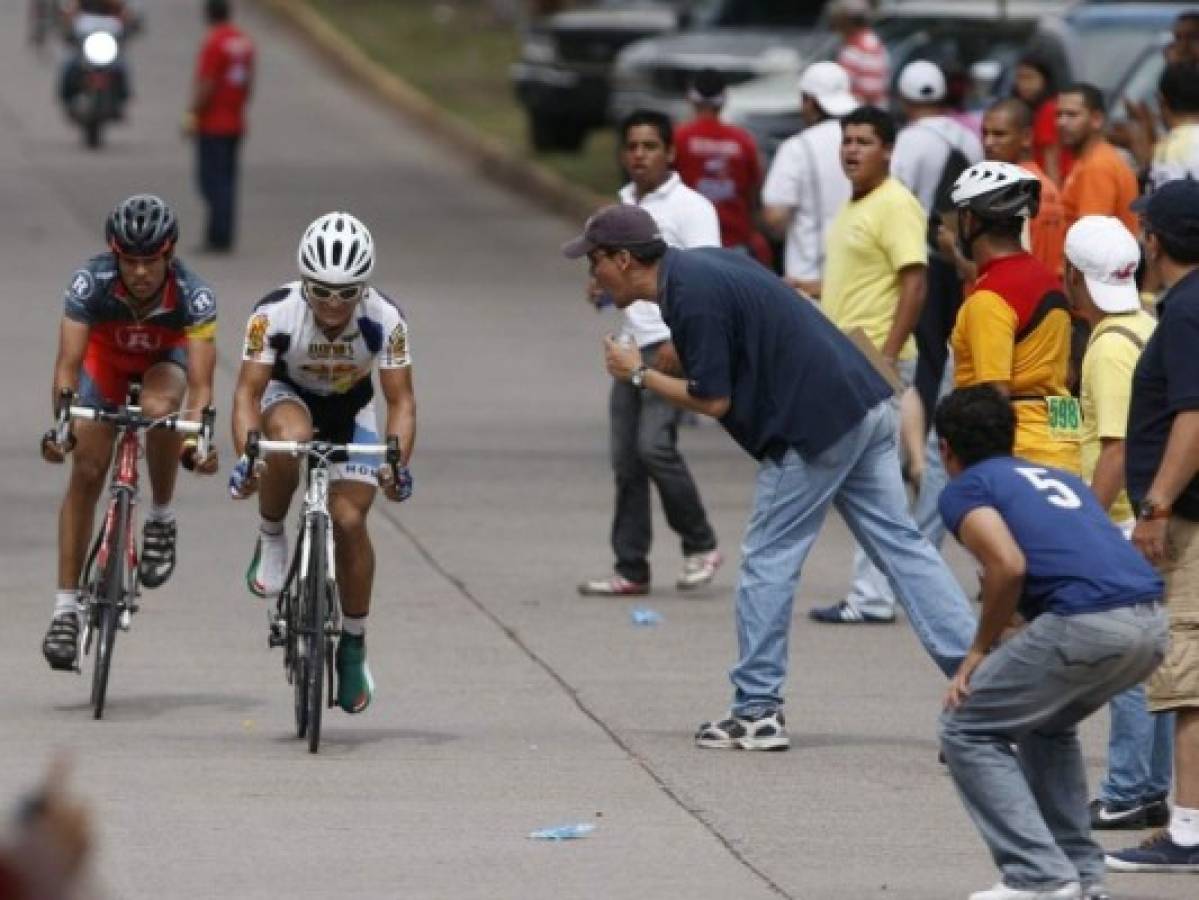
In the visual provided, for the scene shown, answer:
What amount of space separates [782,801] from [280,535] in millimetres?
2130

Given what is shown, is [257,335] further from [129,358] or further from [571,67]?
[571,67]

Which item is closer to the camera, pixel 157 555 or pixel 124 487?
pixel 124 487

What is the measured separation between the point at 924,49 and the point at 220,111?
6319mm

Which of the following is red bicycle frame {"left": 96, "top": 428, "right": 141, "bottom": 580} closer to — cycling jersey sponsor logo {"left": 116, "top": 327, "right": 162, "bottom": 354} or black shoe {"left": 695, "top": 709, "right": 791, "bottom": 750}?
cycling jersey sponsor logo {"left": 116, "top": 327, "right": 162, "bottom": 354}

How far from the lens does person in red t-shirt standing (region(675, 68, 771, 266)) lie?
50.2 feet

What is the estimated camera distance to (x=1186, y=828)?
7988mm

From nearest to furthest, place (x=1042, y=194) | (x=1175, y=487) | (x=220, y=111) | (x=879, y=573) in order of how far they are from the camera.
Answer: (x=1175, y=487) < (x=1042, y=194) < (x=879, y=573) < (x=220, y=111)

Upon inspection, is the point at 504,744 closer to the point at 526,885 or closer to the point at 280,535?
the point at 280,535

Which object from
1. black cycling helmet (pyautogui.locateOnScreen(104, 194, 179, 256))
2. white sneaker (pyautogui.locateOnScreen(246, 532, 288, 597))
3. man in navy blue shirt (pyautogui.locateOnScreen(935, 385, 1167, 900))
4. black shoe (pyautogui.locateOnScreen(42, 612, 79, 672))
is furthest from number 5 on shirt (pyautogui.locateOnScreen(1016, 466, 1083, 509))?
black shoe (pyautogui.locateOnScreen(42, 612, 79, 672))

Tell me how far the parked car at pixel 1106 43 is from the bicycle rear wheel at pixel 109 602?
8.71 m

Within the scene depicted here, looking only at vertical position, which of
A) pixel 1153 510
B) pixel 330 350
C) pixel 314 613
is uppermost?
pixel 1153 510

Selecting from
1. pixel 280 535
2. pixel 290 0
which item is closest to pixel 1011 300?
pixel 280 535

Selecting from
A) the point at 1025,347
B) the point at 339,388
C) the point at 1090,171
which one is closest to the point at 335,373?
the point at 339,388

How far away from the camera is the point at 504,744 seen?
979 cm
